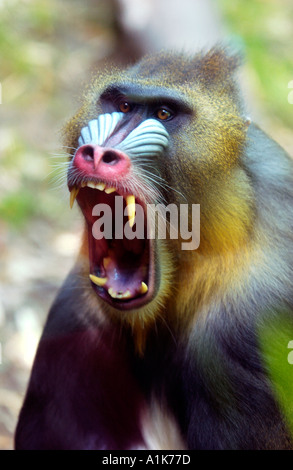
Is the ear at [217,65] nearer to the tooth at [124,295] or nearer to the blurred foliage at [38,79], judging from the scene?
the tooth at [124,295]

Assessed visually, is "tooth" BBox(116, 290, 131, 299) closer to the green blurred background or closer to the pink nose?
the pink nose

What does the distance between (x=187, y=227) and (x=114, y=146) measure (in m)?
0.35

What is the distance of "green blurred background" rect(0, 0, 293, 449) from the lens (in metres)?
3.78

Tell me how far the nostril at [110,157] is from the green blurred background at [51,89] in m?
1.22

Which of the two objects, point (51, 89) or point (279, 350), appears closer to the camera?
point (279, 350)

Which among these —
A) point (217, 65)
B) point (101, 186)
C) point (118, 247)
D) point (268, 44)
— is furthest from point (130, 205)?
point (268, 44)

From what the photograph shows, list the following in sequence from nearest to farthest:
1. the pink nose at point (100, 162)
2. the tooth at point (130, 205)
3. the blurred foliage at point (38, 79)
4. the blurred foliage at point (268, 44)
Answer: the pink nose at point (100, 162) < the tooth at point (130, 205) < the blurred foliage at point (38, 79) < the blurred foliage at point (268, 44)

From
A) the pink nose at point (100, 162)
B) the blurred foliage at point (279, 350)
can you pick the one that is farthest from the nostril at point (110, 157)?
the blurred foliage at point (279, 350)

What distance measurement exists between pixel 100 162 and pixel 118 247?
0.41 metres

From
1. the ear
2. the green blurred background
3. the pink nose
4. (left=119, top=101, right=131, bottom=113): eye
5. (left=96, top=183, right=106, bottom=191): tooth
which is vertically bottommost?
(left=96, top=183, right=106, bottom=191): tooth

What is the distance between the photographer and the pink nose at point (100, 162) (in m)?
1.91

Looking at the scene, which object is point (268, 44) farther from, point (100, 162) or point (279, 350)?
point (100, 162)

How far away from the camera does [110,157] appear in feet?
6.36

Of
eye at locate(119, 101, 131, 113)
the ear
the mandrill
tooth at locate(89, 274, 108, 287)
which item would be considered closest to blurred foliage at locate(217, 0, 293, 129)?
the ear
